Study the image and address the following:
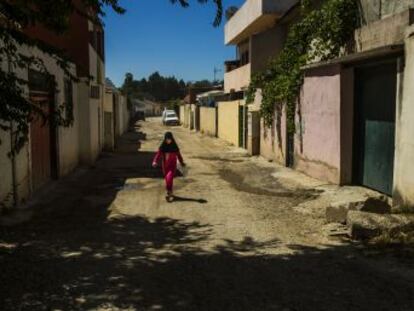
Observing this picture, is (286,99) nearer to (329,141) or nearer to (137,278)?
(329,141)

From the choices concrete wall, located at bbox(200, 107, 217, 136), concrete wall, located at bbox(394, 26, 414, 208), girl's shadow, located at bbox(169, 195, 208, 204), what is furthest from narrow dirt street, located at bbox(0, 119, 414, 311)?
concrete wall, located at bbox(200, 107, 217, 136)

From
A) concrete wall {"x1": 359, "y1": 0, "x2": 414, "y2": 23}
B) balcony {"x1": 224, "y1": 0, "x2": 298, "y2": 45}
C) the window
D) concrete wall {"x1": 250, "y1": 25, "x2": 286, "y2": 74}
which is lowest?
the window

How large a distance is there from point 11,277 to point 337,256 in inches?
156

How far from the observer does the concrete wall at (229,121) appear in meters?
27.9

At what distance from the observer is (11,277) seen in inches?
238

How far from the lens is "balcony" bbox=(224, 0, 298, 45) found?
962 inches

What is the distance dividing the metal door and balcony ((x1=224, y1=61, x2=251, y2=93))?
13552mm

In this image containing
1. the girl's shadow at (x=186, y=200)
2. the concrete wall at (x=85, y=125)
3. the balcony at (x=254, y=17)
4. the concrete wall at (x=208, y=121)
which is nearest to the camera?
the girl's shadow at (x=186, y=200)

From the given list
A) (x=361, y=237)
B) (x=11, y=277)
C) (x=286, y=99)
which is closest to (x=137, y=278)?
(x=11, y=277)

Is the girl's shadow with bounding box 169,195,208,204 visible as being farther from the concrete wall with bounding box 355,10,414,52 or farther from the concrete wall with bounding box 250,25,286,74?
the concrete wall with bounding box 250,25,286,74

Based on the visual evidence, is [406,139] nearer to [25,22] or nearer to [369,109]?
[369,109]

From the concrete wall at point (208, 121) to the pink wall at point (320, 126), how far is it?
20447 mm

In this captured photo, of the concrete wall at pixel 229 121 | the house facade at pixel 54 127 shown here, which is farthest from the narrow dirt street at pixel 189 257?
the concrete wall at pixel 229 121

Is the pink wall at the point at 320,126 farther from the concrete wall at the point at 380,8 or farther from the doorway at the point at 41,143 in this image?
the doorway at the point at 41,143
